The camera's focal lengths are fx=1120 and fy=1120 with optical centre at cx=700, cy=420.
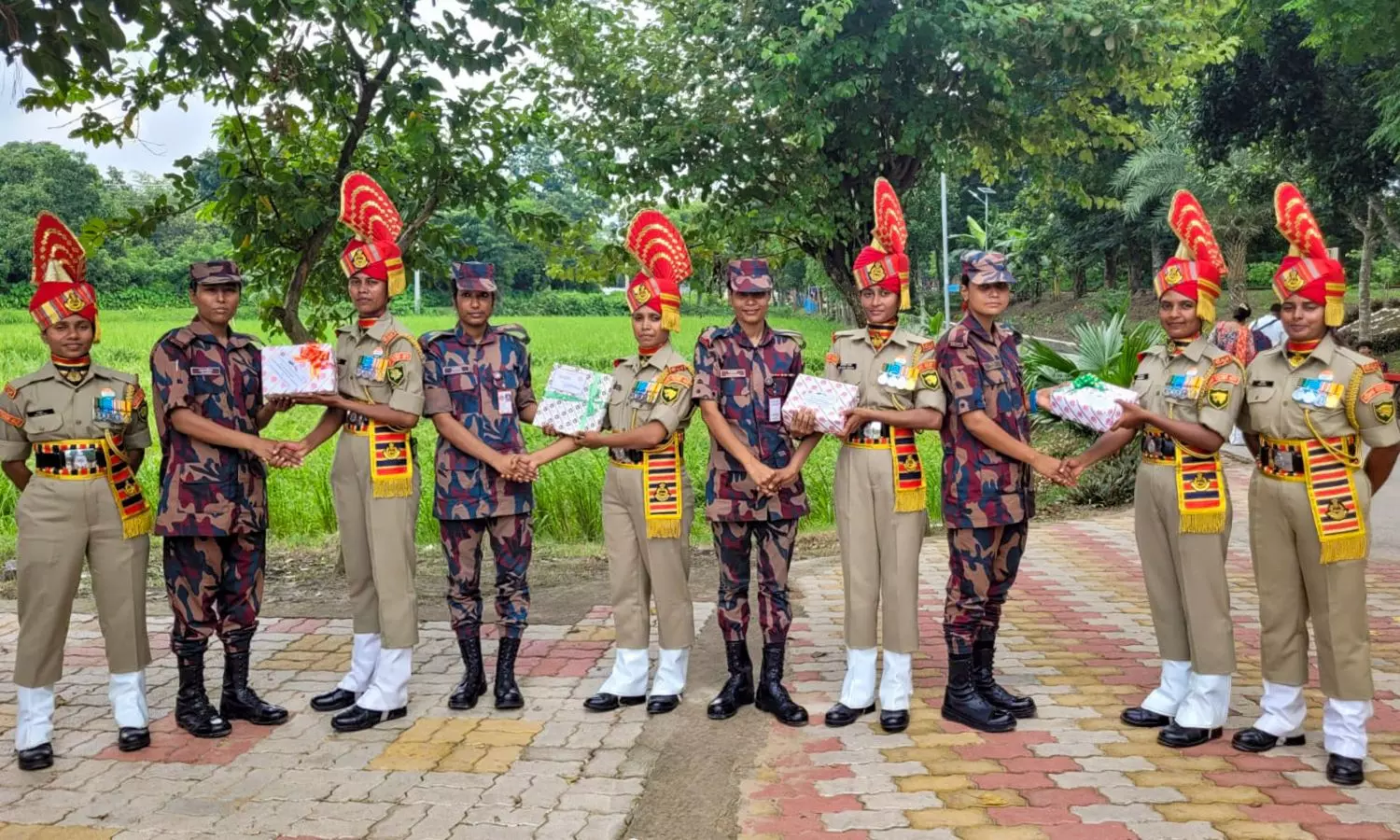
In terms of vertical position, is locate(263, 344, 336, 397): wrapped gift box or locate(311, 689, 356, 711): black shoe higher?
locate(263, 344, 336, 397): wrapped gift box

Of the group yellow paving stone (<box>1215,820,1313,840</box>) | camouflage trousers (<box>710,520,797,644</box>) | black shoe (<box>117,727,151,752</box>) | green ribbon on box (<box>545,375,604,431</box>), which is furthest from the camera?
green ribbon on box (<box>545,375,604,431</box>)

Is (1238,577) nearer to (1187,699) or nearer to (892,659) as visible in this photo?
(1187,699)

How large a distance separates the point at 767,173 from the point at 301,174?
2999 millimetres

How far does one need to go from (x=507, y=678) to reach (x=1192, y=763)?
2.70 metres

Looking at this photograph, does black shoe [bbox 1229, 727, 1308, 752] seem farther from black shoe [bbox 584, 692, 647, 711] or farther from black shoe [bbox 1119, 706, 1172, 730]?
black shoe [bbox 584, 692, 647, 711]

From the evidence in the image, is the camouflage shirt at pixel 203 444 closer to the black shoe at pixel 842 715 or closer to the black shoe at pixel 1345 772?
the black shoe at pixel 842 715

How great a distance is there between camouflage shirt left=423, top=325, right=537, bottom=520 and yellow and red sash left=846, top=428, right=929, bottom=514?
1.49 metres

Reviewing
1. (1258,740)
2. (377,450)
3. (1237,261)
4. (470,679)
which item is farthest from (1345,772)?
(1237,261)

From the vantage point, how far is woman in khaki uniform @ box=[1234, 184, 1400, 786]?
3859mm

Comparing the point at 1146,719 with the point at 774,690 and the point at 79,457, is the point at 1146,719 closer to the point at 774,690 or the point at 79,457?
the point at 774,690

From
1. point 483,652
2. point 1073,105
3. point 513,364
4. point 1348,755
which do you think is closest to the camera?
point 1348,755

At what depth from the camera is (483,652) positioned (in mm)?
5562


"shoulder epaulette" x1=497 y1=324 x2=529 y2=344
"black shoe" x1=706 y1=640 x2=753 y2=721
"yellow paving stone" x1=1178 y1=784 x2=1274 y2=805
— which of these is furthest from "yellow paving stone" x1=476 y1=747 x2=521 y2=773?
"yellow paving stone" x1=1178 y1=784 x2=1274 y2=805

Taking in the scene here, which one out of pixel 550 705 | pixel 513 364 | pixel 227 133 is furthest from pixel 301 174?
pixel 550 705
